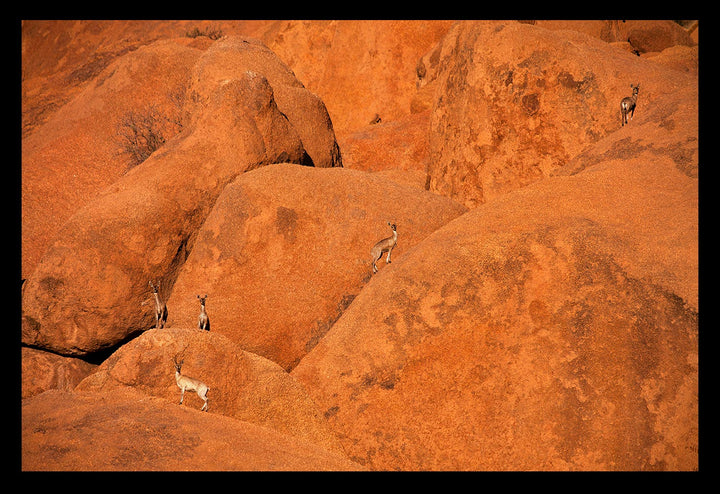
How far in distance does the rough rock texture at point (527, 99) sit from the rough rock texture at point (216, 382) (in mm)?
5106

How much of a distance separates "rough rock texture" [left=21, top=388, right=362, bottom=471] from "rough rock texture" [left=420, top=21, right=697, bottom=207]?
5.80 meters

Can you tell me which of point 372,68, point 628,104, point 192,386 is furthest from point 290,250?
point 372,68

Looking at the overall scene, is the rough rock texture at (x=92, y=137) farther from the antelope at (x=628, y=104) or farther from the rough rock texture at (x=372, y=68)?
the antelope at (x=628, y=104)

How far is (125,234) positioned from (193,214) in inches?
34.5

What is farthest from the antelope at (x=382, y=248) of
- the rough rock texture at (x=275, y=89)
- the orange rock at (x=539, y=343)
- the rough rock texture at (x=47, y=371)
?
the rough rock texture at (x=47, y=371)

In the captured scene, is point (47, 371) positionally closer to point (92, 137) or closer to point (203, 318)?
point (203, 318)

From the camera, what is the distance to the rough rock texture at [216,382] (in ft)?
17.7

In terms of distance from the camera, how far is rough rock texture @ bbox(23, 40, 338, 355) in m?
8.12

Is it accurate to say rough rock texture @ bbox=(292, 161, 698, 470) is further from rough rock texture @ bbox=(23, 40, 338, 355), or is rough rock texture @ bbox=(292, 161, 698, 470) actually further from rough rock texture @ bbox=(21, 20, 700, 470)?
rough rock texture @ bbox=(23, 40, 338, 355)

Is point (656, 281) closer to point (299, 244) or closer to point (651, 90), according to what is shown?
point (299, 244)

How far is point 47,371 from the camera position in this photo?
8.20 m

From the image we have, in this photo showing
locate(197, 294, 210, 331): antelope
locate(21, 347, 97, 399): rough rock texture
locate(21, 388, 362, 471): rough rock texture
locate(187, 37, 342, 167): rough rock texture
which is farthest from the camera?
locate(187, 37, 342, 167): rough rock texture

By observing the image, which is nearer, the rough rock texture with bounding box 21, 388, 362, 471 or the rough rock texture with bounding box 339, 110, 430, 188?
the rough rock texture with bounding box 21, 388, 362, 471

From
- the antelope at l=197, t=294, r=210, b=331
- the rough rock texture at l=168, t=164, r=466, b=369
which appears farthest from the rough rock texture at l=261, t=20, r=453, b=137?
the antelope at l=197, t=294, r=210, b=331
